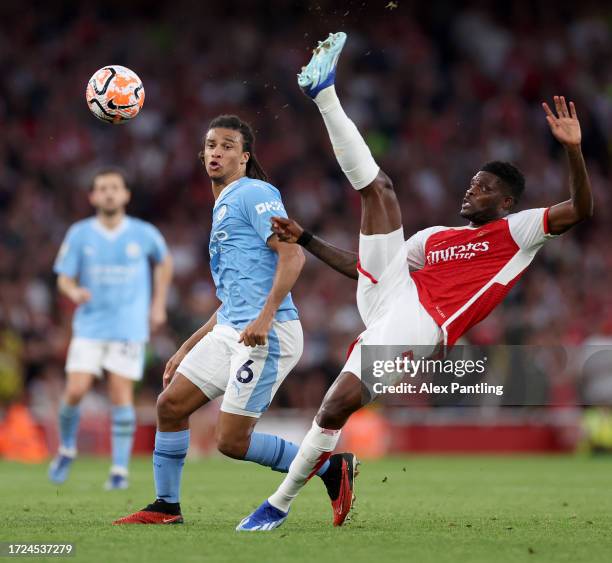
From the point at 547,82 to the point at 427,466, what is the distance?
9.37 metres

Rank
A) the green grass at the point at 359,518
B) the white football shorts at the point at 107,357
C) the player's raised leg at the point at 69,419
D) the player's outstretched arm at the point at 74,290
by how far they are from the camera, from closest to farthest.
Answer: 1. the green grass at the point at 359,518
2. the player's outstretched arm at the point at 74,290
3. the player's raised leg at the point at 69,419
4. the white football shorts at the point at 107,357

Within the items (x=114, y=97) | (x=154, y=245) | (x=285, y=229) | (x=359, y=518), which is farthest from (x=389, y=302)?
(x=154, y=245)

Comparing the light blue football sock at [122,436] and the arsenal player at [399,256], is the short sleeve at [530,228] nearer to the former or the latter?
the arsenal player at [399,256]

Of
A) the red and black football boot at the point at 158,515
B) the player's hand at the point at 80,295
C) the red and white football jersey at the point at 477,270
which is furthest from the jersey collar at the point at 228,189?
the player's hand at the point at 80,295

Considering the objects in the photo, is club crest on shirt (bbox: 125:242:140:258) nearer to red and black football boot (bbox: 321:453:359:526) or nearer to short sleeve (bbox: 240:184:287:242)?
short sleeve (bbox: 240:184:287:242)

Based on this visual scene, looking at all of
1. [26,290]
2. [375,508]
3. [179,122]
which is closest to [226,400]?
[375,508]

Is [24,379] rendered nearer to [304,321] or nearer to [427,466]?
[304,321]

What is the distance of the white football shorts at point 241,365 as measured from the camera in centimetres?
651

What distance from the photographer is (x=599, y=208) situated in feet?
62.3

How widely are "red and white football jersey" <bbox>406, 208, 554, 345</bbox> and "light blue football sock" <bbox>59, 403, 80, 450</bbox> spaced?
4.48 meters

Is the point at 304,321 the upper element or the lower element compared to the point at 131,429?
upper

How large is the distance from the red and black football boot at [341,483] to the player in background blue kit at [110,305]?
3457 mm

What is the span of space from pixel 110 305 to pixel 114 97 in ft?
10.4

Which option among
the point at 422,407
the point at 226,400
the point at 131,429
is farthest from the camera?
the point at 422,407
